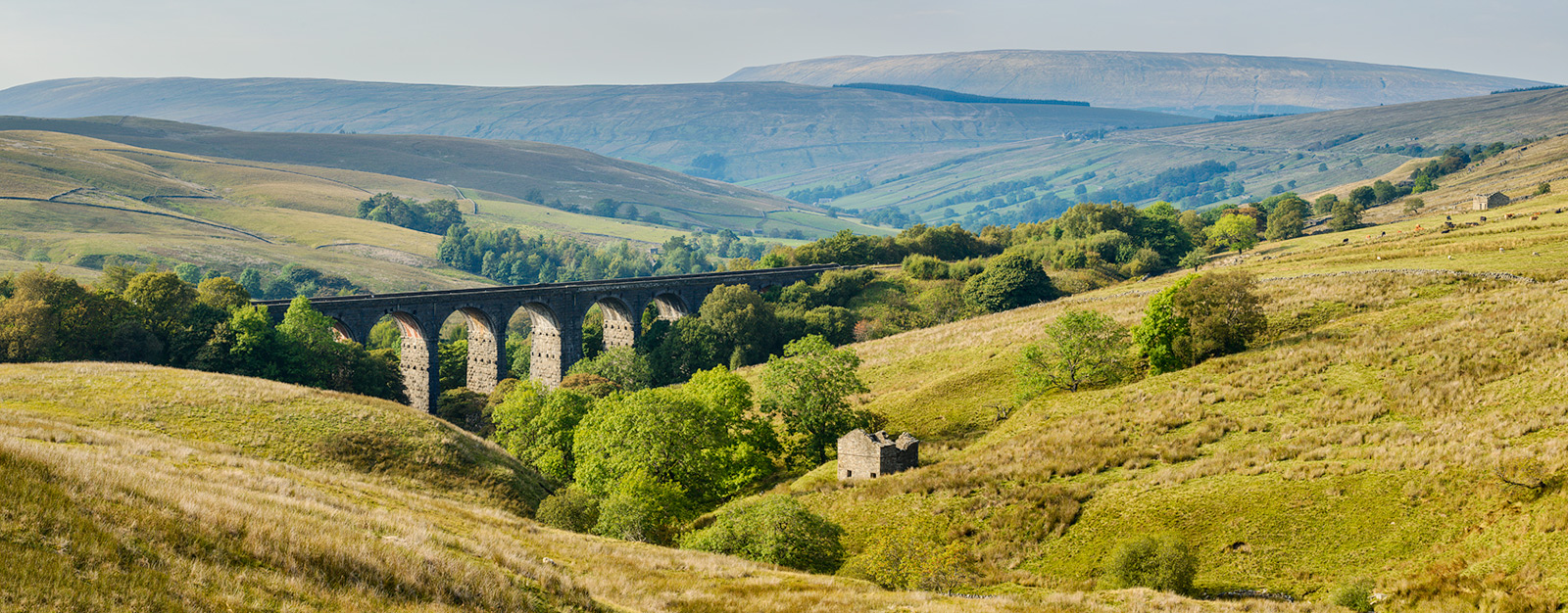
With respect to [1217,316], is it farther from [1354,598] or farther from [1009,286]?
[1009,286]

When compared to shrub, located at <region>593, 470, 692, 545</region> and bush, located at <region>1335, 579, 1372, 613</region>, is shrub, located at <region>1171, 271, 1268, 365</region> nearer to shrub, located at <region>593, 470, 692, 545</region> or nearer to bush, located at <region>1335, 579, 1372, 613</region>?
bush, located at <region>1335, 579, 1372, 613</region>

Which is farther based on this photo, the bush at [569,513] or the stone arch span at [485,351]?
the stone arch span at [485,351]

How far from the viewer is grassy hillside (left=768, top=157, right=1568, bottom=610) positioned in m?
27.0

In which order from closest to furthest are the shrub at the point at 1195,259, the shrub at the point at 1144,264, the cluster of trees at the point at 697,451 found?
the cluster of trees at the point at 697,451 < the shrub at the point at 1195,259 < the shrub at the point at 1144,264

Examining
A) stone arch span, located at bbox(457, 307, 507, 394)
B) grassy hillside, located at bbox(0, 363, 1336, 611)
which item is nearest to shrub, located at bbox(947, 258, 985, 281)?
stone arch span, located at bbox(457, 307, 507, 394)


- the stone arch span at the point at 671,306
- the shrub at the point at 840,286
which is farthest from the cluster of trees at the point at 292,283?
the shrub at the point at 840,286

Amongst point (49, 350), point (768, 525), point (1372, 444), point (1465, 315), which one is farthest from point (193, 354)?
point (1465, 315)

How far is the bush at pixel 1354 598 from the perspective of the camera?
80.4ft

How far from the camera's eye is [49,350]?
58594mm

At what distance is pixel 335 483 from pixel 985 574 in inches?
825

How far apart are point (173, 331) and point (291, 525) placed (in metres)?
58.1

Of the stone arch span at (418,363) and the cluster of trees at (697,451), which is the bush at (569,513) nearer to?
the cluster of trees at (697,451)

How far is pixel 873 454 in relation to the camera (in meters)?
43.5

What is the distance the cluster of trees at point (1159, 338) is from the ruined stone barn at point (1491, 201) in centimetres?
7399
